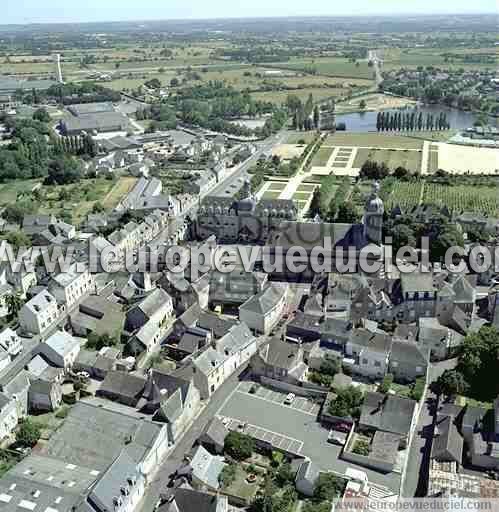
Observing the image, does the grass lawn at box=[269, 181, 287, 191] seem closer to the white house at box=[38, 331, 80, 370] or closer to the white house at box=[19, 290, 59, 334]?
the white house at box=[19, 290, 59, 334]

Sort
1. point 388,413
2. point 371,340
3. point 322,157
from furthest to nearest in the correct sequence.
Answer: point 322,157 < point 371,340 < point 388,413

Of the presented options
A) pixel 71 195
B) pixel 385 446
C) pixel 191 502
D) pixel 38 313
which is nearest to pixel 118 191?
pixel 71 195

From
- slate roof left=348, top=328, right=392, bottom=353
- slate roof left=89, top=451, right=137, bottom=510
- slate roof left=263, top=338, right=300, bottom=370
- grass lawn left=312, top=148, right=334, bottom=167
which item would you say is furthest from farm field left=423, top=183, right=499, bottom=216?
slate roof left=89, top=451, right=137, bottom=510

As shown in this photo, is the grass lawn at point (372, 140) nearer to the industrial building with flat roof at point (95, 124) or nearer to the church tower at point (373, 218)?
the industrial building with flat roof at point (95, 124)

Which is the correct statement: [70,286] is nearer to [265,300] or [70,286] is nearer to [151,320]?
[151,320]

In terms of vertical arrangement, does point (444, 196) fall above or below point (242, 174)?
below

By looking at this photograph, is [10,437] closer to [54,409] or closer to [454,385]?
[54,409]
